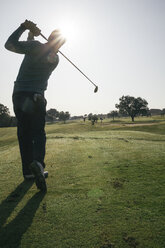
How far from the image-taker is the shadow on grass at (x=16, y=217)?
185cm

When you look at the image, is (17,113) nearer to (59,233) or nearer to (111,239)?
(59,233)

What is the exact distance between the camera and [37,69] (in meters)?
3.88

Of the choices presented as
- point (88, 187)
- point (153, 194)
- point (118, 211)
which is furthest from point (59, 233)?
point (153, 194)

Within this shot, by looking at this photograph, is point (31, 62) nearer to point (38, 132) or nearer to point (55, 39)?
point (55, 39)

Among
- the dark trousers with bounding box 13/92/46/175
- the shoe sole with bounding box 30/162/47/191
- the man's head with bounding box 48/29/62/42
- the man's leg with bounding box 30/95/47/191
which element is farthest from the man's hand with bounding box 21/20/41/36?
the shoe sole with bounding box 30/162/47/191

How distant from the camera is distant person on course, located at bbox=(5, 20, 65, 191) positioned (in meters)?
3.64

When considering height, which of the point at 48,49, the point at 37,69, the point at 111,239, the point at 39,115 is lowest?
the point at 111,239

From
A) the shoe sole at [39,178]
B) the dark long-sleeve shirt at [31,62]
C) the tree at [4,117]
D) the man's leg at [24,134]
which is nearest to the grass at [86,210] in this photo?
the shoe sole at [39,178]

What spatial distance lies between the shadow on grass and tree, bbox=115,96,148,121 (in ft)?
322

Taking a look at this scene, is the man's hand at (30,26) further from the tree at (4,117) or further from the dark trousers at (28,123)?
the tree at (4,117)

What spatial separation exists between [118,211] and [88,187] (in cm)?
90

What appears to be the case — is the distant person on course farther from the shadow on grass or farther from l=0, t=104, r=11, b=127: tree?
l=0, t=104, r=11, b=127: tree

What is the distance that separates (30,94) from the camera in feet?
12.3

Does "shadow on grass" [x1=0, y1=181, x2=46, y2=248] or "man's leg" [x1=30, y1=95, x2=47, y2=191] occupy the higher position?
"man's leg" [x1=30, y1=95, x2=47, y2=191]
